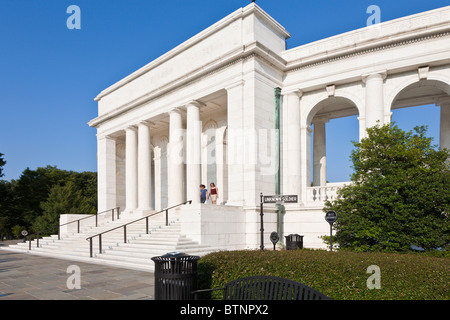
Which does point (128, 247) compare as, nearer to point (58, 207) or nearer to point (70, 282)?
point (70, 282)

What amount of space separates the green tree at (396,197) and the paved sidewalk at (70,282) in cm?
858

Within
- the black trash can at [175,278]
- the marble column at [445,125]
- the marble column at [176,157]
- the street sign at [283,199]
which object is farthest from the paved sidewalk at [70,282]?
the marble column at [445,125]

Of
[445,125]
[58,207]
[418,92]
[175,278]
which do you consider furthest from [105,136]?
[175,278]

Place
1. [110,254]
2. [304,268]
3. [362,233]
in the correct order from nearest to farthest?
[304,268], [362,233], [110,254]

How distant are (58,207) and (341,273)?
38.7 metres

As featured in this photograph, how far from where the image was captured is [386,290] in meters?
6.29

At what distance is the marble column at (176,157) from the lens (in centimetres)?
2320

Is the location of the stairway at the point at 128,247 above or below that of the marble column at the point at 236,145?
below

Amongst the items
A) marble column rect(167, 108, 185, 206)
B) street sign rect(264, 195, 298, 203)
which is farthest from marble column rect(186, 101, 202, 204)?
street sign rect(264, 195, 298, 203)

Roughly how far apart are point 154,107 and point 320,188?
13117 mm

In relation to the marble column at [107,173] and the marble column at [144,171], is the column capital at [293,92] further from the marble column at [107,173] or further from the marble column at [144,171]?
the marble column at [107,173]
